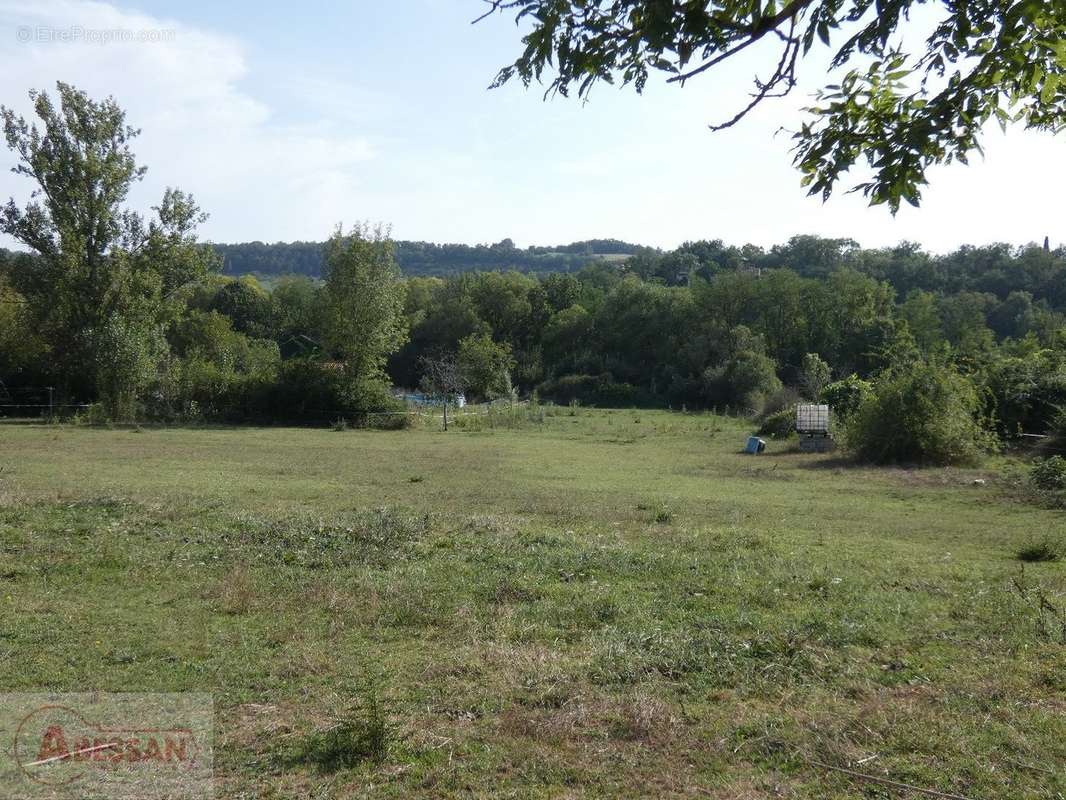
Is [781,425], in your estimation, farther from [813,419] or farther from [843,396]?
[813,419]

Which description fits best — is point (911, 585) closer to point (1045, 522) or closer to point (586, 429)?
point (1045, 522)

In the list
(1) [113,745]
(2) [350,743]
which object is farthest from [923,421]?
(1) [113,745]

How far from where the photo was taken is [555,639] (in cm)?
584

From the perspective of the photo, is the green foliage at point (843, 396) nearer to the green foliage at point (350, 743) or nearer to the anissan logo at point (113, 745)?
the green foliage at point (350, 743)

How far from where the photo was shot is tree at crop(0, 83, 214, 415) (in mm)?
36062

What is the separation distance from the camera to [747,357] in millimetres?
56844

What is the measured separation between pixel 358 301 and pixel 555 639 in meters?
37.5

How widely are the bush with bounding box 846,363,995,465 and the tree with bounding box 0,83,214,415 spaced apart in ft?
96.0

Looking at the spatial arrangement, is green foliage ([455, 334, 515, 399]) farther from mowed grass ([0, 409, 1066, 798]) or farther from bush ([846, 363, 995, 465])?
mowed grass ([0, 409, 1066, 798])

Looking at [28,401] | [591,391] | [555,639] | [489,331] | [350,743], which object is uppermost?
[489,331]

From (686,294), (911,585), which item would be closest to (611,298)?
(686,294)

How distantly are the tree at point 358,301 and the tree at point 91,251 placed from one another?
7507mm

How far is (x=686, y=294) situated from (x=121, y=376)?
1876 inches

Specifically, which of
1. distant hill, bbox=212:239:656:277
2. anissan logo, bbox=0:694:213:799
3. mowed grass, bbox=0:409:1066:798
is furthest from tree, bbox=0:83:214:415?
distant hill, bbox=212:239:656:277
